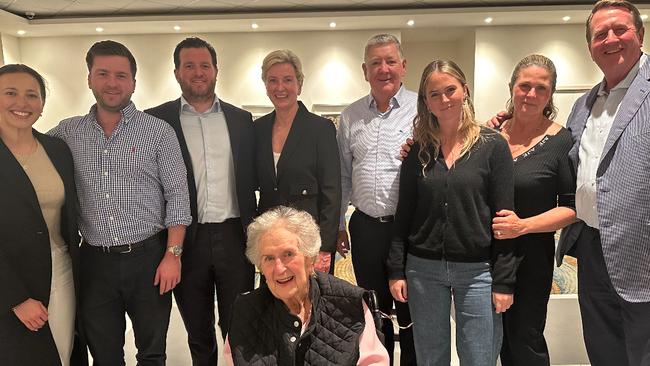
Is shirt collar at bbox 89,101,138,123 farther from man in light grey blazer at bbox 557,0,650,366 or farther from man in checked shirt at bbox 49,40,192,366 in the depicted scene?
man in light grey blazer at bbox 557,0,650,366

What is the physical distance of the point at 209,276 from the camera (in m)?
2.37

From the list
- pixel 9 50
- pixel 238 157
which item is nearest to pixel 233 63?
pixel 9 50

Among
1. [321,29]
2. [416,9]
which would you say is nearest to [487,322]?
[416,9]

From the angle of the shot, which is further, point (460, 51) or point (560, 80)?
point (460, 51)

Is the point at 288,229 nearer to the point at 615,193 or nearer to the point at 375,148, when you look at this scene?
the point at 375,148

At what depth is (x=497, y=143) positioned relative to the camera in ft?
6.07

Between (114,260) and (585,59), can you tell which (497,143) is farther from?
(585,59)

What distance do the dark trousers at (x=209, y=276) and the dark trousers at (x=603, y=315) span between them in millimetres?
1572

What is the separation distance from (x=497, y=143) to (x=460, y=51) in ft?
21.5

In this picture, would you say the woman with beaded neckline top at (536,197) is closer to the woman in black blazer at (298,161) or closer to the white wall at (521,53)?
the woman in black blazer at (298,161)

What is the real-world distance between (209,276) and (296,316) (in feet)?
3.03

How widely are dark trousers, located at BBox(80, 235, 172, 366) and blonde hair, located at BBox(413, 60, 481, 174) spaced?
4.34 feet

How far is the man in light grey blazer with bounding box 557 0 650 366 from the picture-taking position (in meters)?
1.70

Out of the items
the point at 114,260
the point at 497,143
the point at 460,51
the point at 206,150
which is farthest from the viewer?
the point at 460,51
